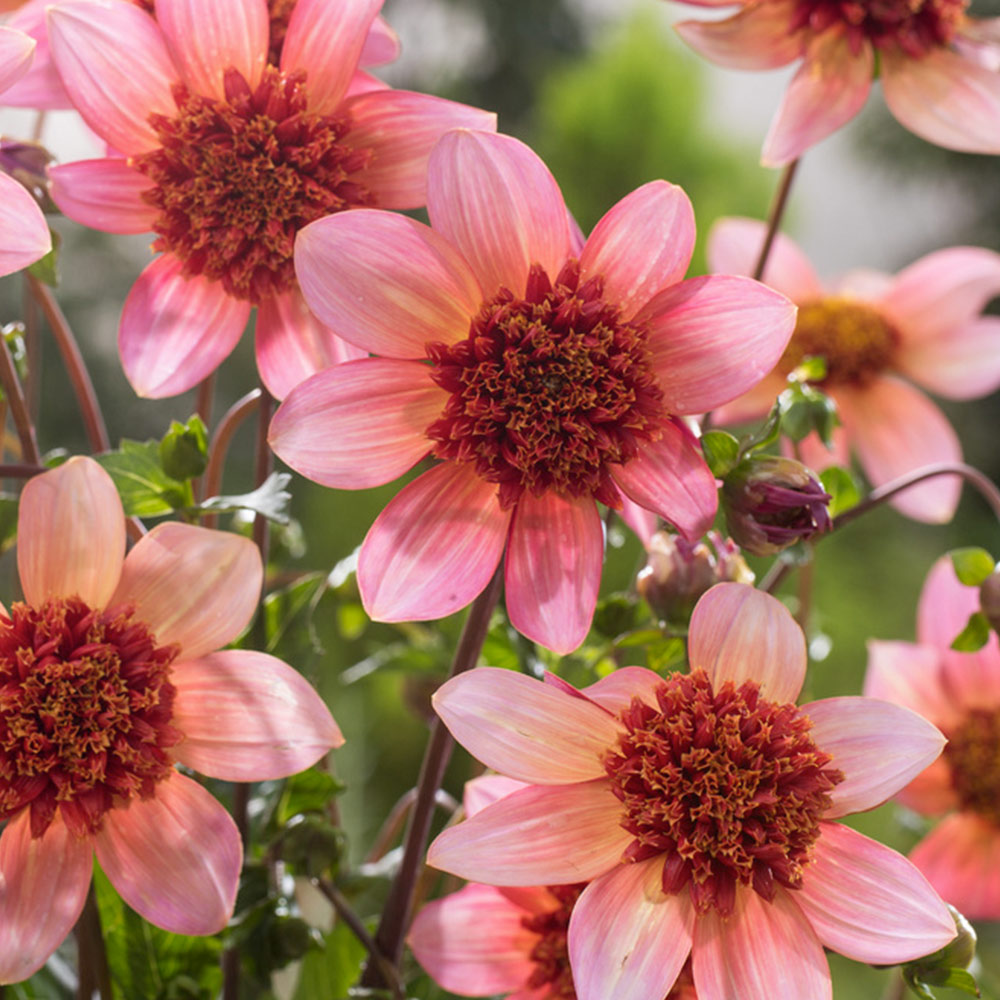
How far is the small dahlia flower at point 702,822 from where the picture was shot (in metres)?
0.25

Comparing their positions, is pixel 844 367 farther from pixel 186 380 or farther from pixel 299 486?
pixel 299 486

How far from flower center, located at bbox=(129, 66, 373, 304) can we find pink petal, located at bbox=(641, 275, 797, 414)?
9cm

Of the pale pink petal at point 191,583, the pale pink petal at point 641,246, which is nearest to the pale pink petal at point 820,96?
the pale pink petal at point 641,246

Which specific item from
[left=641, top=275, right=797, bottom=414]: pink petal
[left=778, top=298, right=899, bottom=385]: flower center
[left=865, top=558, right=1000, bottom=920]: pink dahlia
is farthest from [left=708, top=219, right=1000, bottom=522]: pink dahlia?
[left=641, top=275, right=797, bottom=414]: pink petal

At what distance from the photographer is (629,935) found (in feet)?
0.83

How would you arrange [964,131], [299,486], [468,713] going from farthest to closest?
[299,486] → [964,131] → [468,713]

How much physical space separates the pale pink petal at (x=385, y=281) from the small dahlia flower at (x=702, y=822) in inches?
3.5

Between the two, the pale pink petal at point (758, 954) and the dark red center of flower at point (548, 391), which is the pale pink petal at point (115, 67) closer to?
the dark red center of flower at point (548, 391)

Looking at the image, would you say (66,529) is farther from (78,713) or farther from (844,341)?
(844,341)

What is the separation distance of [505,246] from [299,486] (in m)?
1.33

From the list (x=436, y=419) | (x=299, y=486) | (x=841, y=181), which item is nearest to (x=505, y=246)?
(x=436, y=419)

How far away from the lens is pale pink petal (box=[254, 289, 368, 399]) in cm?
31

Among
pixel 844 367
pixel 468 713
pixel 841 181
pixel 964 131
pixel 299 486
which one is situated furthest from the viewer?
pixel 841 181

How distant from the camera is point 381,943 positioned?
0.34 metres
